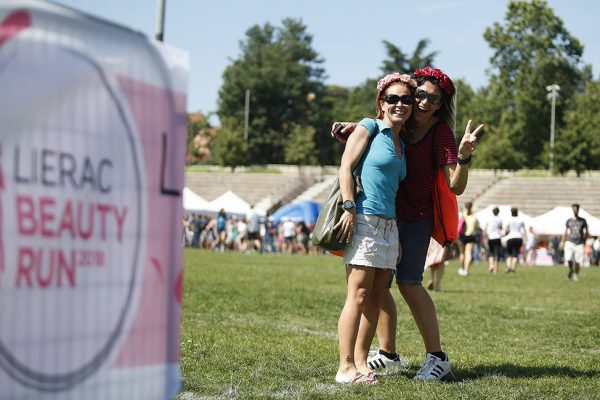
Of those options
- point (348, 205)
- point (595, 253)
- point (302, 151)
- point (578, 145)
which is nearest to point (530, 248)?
point (595, 253)

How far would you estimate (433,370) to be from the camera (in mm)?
5801

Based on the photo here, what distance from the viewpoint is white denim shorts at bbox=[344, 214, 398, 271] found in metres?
5.50

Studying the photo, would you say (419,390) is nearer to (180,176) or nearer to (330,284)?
(180,176)

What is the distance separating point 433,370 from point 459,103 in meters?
98.0

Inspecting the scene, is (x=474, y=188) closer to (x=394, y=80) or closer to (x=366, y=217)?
(x=394, y=80)

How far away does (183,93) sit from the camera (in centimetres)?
312

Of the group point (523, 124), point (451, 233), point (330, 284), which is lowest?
point (330, 284)

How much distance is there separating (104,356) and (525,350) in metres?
5.51

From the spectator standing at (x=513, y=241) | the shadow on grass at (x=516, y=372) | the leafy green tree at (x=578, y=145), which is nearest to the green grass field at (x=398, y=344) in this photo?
the shadow on grass at (x=516, y=372)

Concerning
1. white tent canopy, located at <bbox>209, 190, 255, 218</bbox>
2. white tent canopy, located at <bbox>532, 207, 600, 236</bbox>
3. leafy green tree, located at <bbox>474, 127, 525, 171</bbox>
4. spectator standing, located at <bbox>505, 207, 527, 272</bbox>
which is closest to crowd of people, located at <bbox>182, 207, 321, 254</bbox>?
white tent canopy, located at <bbox>209, 190, 255, 218</bbox>

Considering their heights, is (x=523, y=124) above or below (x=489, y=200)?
above

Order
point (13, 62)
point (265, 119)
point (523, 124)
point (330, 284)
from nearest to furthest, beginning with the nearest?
point (13, 62) → point (330, 284) → point (523, 124) → point (265, 119)

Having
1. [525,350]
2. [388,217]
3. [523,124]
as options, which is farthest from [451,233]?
[523,124]

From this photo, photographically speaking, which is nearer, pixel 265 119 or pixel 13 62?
pixel 13 62
